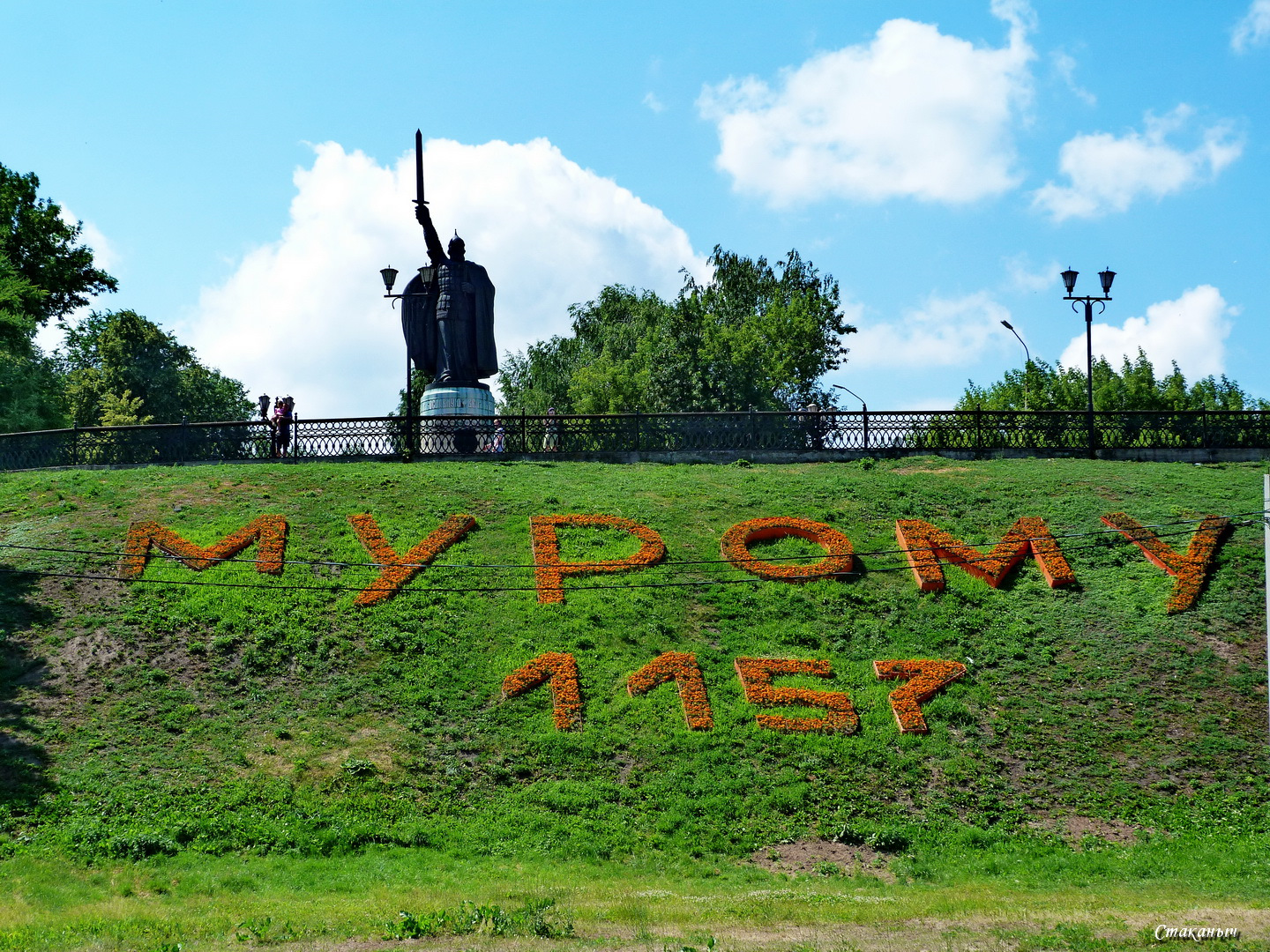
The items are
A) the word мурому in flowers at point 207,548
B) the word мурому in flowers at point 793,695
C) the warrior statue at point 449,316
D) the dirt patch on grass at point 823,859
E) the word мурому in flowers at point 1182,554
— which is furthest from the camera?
the warrior statue at point 449,316

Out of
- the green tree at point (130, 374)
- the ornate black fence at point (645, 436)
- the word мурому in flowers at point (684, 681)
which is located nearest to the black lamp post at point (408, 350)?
the ornate black fence at point (645, 436)

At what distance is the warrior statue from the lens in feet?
98.3

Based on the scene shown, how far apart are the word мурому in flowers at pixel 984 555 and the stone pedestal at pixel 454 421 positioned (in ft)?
34.8

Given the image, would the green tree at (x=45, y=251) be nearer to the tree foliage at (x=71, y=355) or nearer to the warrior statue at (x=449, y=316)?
the tree foliage at (x=71, y=355)

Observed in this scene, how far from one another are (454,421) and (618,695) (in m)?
11.6

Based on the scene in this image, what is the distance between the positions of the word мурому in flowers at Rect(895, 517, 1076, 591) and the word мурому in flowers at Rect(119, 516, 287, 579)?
11445 mm

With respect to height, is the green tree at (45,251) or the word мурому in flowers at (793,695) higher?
the green tree at (45,251)

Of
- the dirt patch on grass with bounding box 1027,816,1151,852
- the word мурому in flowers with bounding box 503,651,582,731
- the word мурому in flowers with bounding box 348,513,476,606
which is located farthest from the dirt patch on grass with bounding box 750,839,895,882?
the word мурому in flowers with bounding box 348,513,476,606

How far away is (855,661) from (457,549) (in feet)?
24.7

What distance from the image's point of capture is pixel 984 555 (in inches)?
852

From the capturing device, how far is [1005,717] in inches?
699

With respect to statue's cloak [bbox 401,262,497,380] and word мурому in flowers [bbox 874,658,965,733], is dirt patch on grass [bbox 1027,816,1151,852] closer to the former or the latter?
word мурому in flowers [bbox 874,658,965,733]

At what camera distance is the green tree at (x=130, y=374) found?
51750 millimetres

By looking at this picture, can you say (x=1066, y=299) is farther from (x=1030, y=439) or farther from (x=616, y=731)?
(x=616, y=731)
